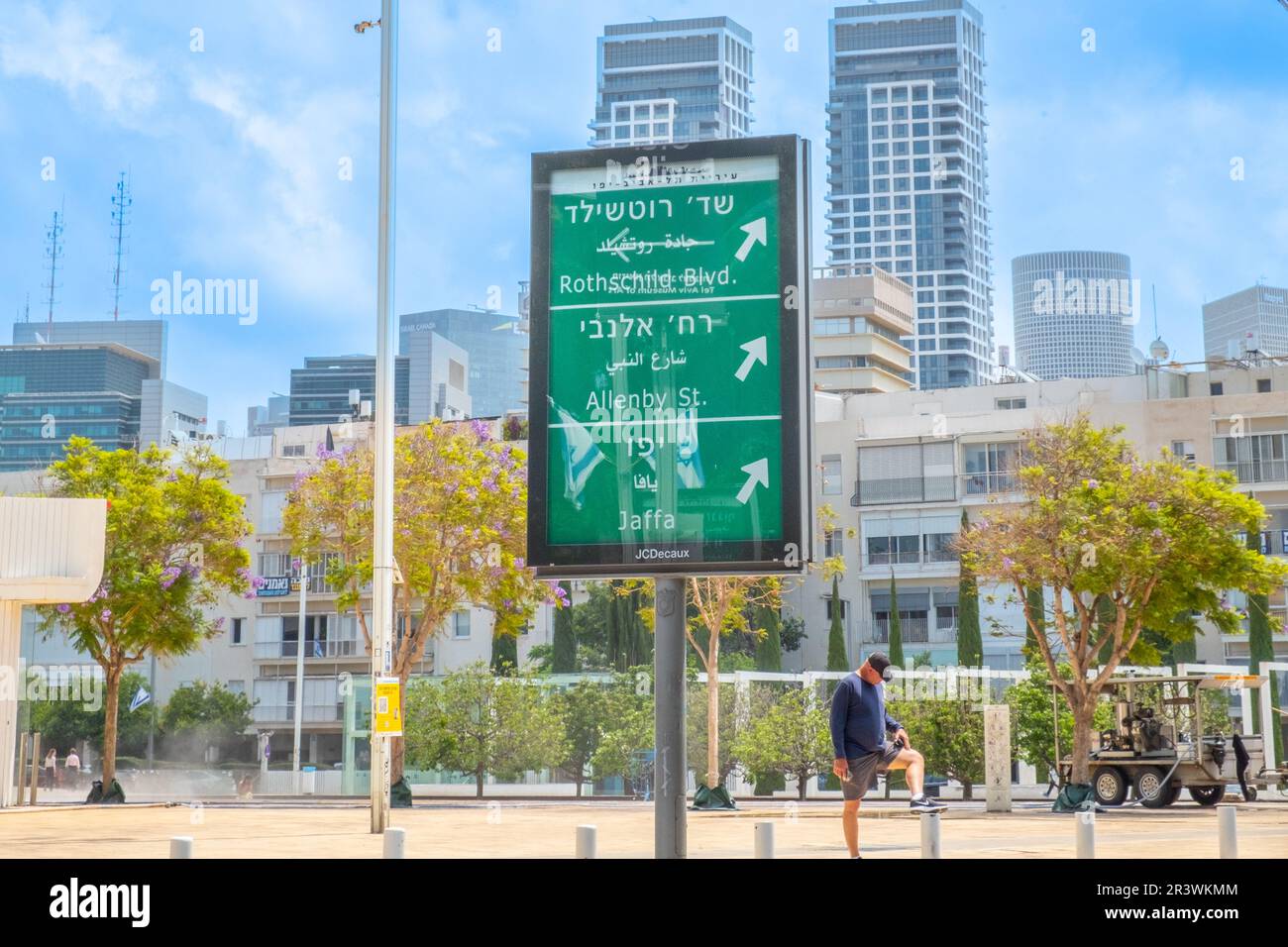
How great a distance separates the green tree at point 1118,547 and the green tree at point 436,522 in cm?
966

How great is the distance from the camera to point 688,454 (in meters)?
11.8

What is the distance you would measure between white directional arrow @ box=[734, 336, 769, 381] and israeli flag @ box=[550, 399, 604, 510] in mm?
1193

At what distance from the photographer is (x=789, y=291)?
1184cm

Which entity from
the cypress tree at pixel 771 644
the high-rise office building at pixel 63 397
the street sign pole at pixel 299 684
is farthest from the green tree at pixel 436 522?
the high-rise office building at pixel 63 397

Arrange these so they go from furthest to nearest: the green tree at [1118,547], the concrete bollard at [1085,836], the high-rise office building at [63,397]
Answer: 1. the high-rise office building at [63,397]
2. the green tree at [1118,547]
3. the concrete bollard at [1085,836]

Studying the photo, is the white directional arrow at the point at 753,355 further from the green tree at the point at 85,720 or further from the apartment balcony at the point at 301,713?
the green tree at the point at 85,720

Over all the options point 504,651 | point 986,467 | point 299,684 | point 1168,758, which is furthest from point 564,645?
point 1168,758

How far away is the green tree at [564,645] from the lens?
6062 cm

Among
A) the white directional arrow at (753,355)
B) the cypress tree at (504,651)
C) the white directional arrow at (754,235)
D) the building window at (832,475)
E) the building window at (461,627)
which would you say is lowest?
the cypress tree at (504,651)

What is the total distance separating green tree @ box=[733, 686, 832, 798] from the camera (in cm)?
3988

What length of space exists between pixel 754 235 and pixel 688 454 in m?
1.68

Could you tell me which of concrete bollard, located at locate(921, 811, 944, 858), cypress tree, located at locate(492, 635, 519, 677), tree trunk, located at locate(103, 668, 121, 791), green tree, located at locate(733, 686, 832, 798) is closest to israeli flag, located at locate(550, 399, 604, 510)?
concrete bollard, located at locate(921, 811, 944, 858)
